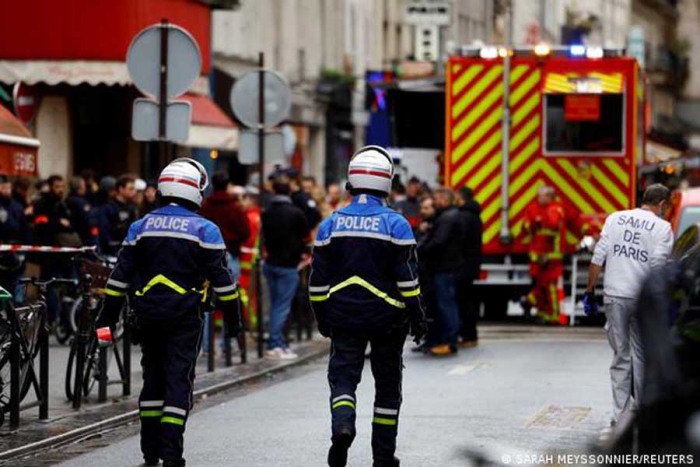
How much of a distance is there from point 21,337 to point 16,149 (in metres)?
3.75

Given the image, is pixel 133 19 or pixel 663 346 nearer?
A: pixel 663 346

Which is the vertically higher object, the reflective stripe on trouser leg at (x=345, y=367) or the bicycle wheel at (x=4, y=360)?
the reflective stripe on trouser leg at (x=345, y=367)

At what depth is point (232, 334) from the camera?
37.7 feet

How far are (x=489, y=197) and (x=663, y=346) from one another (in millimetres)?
19372

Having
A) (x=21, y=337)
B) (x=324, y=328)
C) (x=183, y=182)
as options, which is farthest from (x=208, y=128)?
(x=324, y=328)

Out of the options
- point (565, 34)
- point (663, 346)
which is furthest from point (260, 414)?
point (565, 34)

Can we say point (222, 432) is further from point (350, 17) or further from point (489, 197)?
point (350, 17)

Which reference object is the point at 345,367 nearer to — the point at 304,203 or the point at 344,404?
the point at 344,404

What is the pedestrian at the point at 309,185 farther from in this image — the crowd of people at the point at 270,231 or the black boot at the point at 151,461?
the black boot at the point at 151,461

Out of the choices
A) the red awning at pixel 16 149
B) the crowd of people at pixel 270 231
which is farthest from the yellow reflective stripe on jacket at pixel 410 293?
the crowd of people at pixel 270 231

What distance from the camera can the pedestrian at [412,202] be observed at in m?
25.5

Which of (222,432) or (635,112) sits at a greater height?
(635,112)

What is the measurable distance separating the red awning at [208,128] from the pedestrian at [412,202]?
452 centimetres

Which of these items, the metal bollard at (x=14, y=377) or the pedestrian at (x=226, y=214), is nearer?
the metal bollard at (x=14, y=377)
